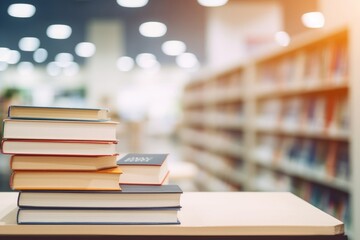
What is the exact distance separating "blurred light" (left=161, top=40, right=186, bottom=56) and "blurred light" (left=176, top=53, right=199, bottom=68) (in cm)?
52

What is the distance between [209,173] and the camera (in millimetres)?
6254

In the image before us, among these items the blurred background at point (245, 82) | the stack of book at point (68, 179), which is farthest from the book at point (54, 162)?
the blurred background at point (245, 82)

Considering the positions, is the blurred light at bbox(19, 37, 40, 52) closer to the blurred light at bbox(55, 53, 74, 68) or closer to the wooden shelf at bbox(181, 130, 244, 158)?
the blurred light at bbox(55, 53, 74, 68)

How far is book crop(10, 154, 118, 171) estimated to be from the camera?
3.18ft

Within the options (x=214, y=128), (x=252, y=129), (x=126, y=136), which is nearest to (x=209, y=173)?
(x=214, y=128)

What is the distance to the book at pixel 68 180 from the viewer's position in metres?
0.96

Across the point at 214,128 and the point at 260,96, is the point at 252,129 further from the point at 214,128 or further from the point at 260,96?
the point at 214,128

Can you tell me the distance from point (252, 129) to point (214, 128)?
170cm

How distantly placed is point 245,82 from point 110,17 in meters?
5.43

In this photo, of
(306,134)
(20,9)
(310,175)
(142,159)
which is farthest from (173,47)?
(142,159)

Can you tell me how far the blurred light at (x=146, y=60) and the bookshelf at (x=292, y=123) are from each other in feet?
33.0

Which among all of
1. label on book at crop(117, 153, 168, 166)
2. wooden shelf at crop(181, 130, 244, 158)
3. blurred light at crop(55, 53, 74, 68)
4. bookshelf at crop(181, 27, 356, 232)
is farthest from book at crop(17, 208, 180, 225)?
blurred light at crop(55, 53, 74, 68)

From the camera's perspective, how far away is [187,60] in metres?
16.6

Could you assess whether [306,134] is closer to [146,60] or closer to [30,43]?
[30,43]
